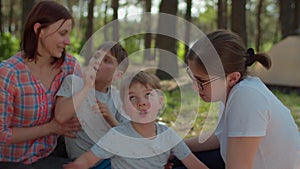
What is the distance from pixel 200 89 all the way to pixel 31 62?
98cm

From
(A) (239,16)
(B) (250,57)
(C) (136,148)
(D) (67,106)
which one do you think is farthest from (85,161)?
(A) (239,16)

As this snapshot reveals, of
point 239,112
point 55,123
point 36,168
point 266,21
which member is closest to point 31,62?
point 55,123

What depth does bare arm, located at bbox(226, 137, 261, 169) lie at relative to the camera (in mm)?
1541

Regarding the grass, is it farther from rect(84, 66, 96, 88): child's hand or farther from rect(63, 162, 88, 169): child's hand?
rect(63, 162, 88, 169): child's hand

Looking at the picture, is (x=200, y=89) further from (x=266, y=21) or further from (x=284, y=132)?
(x=266, y=21)

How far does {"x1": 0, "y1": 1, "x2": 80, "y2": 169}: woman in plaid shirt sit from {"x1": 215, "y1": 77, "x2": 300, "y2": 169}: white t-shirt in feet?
3.12

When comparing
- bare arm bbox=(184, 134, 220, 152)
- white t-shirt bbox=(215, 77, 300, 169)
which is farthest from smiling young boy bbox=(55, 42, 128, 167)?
white t-shirt bbox=(215, 77, 300, 169)

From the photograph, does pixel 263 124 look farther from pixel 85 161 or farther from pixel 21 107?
pixel 21 107

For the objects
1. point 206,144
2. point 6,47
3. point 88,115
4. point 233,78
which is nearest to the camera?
point 233,78

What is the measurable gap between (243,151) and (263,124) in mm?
129

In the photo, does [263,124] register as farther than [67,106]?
No

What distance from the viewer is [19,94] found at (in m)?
2.09

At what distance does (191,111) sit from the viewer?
4031mm

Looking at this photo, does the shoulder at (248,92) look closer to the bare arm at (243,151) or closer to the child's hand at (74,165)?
the bare arm at (243,151)
